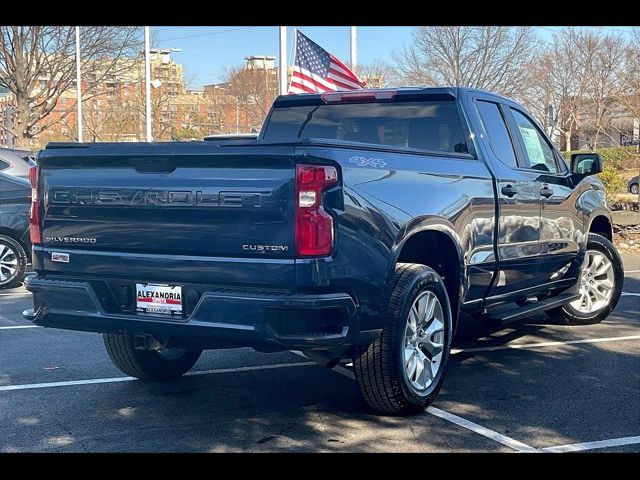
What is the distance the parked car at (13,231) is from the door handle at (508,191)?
21.6ft

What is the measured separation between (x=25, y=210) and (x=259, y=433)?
702 cm

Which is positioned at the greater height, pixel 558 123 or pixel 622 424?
pixel 558 123

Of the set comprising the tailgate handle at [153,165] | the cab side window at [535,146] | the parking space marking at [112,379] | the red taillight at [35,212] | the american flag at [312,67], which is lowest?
the parking space marking at [112,379]

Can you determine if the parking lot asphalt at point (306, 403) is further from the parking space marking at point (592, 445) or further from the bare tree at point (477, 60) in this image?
the bare tree at point (477, 60)

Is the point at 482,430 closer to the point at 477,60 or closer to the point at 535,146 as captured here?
the point at 535,146

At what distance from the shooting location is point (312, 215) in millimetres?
4395

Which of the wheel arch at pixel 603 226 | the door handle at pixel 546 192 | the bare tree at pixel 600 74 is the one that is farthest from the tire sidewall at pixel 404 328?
the bare tree at pixel 600 74

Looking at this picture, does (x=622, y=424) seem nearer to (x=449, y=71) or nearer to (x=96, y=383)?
(x=96, y=383)

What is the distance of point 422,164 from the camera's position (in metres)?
5.32

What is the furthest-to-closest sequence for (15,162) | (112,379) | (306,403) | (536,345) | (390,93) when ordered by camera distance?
(15,162) → (536,345) → (390,93) → (112,379) → (306,403)

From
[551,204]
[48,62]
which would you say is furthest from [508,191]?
[48,62]

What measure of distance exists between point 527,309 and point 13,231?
6.83 m

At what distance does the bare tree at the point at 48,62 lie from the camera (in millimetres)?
28609

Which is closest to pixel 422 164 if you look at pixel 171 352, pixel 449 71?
pixel 171 352
